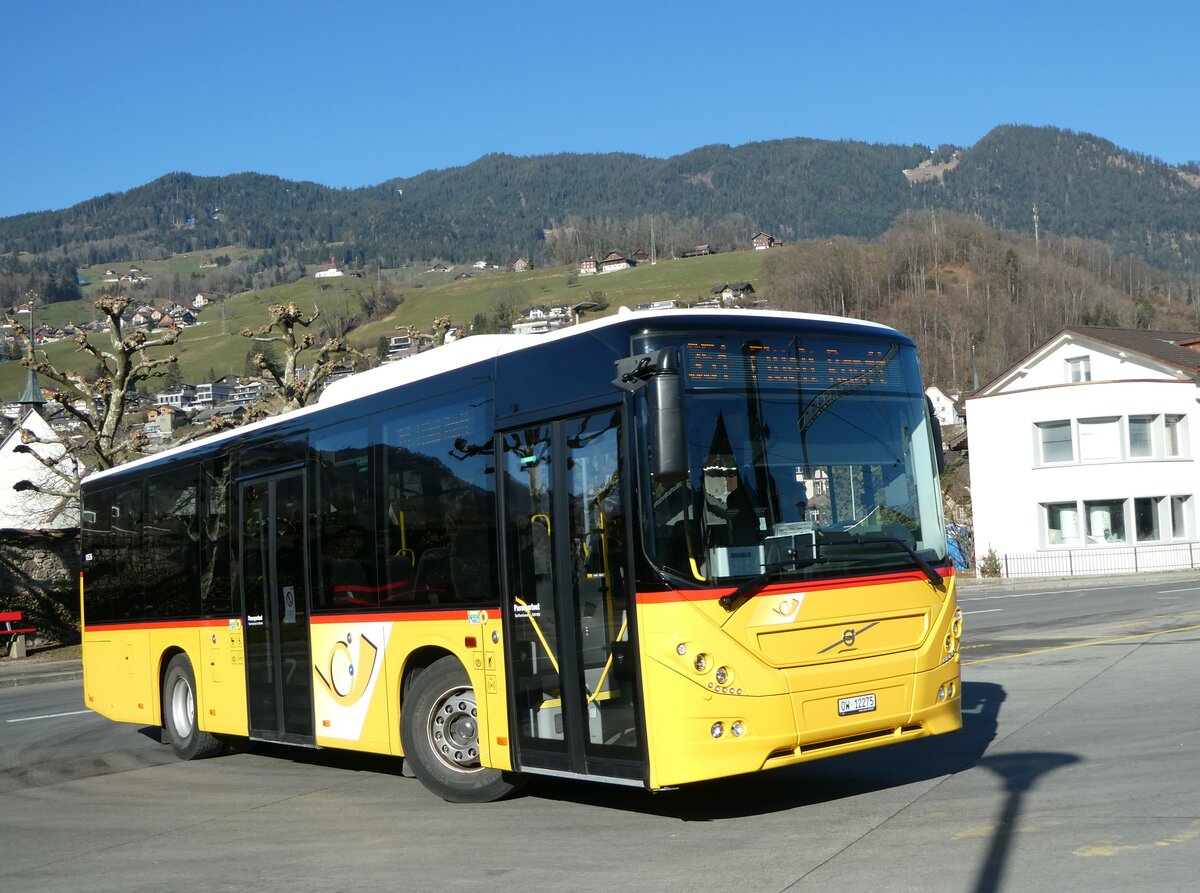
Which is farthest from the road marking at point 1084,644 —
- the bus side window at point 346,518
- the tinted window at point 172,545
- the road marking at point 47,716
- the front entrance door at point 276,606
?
the road marking at point 47,716

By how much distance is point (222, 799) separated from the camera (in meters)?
11.1

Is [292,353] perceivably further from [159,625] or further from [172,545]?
[172,545]

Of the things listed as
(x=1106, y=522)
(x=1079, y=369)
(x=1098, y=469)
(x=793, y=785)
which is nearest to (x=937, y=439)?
(x=793, y=785)

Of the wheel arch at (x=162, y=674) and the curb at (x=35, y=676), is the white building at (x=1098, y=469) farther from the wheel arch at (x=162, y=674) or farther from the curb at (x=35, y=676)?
the wheel arch at (x=162, y=674)

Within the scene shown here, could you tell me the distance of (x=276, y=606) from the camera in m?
12.0

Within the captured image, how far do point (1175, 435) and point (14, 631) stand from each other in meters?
40.4

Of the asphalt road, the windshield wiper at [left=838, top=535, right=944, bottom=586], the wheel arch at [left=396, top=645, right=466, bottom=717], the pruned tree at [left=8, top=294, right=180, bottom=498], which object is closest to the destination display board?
the windshield wiper at [left=838, top=535, right=944, bottom=586]

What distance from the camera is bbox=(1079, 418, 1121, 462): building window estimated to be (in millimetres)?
48531

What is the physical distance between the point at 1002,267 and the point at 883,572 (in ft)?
481

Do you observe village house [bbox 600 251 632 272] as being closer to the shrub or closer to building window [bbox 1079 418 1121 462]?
building window [bbox 1079 418 1121 462]

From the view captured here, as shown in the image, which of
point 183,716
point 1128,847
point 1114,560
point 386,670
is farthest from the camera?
point 1114,560

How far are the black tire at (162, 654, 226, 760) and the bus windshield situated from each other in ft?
25.0

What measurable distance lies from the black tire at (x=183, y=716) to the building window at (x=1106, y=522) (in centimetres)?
4133

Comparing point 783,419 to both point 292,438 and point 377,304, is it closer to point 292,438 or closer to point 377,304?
point 292,438
